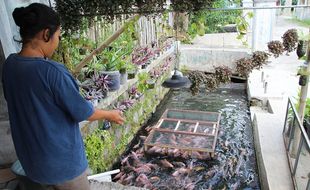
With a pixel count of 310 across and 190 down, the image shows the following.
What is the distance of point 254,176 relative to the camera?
20.0 ft

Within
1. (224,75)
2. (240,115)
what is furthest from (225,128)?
(224,75)

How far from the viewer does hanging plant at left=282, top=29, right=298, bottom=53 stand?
12.5 feet

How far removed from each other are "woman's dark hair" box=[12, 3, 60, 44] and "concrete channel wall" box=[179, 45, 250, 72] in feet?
33.9

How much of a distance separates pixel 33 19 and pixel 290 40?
11.2ft

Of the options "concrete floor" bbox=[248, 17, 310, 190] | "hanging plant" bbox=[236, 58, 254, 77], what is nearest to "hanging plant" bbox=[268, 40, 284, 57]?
"hanging plant" bbox=[236, 58, 254, 77]

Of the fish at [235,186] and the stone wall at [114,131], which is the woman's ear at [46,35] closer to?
the stone wall at [114,131]

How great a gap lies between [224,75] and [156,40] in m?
5.17

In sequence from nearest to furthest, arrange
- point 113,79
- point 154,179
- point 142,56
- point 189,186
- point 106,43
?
point 106,43, point 113,79, point 189,186, point 154,179, point 142,56

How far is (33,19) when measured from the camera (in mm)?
1688

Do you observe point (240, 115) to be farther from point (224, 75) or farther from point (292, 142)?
point (224, 75)

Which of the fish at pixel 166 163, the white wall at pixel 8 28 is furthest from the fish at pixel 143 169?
the white wall at pixel 8 28

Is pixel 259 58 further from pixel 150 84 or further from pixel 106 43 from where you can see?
pixel 150 84

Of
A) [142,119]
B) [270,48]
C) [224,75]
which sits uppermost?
[270,48]

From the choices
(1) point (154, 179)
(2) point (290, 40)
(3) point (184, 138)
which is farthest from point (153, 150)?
(2) point (290, 40)
